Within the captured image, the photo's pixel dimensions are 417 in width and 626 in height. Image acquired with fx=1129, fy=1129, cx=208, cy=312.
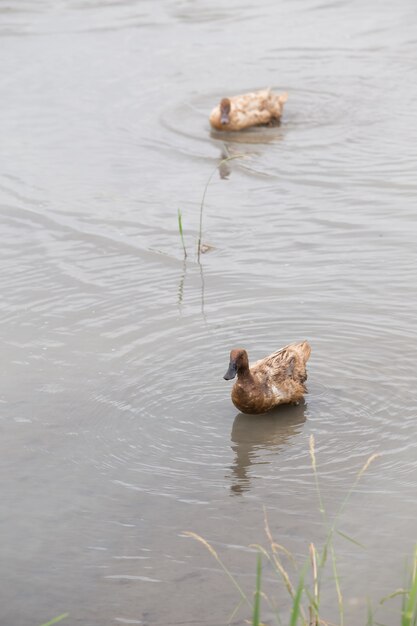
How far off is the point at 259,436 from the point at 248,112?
24.1 ft

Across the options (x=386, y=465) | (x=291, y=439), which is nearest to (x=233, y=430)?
(x=291, y=439)

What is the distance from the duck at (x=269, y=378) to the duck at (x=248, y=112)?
256 inches

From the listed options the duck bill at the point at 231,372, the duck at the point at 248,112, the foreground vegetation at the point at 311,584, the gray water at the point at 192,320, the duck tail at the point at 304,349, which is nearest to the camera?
the foreground vegetation at the point at 311,584

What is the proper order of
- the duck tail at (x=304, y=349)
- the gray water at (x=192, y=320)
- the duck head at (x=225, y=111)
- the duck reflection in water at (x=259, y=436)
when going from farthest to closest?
the duck head at (x=225, y=111) < the duck tail at (x=304, y=349) < the duck reflection in water at (x=259, y=436) < the gray water at (x=192, y=320)

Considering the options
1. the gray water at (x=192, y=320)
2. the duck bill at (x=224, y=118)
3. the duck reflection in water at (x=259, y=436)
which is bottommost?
the duck reflection in water at (x=259, y=436)

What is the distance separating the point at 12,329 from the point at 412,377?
327 centimetres

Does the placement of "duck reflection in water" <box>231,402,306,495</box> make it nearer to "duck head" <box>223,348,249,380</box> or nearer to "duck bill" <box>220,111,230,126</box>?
"duck head" <box>223,348,249,380</box>

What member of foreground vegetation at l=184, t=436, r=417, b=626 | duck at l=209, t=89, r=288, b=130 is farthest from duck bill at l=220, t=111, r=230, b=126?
foreground vegetation at l=184, t=436, r=417, b=626

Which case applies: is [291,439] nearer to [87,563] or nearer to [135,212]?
[87,563]

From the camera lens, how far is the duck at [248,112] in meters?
14.1

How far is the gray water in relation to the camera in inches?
247

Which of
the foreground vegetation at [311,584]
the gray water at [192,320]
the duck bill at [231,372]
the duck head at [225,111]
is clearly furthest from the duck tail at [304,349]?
the duck head at [225,111]

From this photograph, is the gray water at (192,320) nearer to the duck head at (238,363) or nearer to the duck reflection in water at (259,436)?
the duck reflection in water at (259,436)

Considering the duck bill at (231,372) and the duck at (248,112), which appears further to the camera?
the duck at (248,112)
